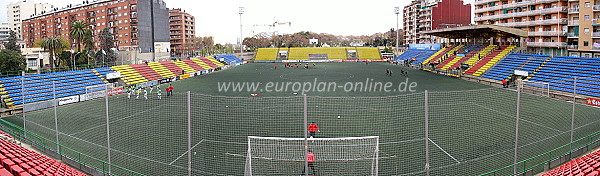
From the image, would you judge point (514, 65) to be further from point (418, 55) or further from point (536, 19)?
point (418, 55)

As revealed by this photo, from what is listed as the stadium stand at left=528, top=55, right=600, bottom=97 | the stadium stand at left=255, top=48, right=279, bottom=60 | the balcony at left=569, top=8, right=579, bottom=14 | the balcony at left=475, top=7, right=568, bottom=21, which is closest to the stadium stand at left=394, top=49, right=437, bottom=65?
the balcony at left=475, top=7, right=568, bottom=21

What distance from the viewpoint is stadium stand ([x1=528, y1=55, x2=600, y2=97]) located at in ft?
74.9

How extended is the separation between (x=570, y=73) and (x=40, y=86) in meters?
37.6

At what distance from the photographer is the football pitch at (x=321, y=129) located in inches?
418

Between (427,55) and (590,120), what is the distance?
148 feet

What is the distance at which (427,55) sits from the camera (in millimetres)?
59844

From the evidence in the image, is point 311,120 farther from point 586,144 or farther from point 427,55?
point 427,55

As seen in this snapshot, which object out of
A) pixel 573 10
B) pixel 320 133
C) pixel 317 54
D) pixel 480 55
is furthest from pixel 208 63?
pixel 573 10

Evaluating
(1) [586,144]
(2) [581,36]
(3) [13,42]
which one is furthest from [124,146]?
(3) [13,42]

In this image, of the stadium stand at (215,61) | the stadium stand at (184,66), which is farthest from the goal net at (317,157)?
the stadium stand at (215,61)

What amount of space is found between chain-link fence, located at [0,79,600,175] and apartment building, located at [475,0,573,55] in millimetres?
23089

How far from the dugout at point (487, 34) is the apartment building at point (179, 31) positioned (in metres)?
65.9

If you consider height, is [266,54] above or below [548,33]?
below

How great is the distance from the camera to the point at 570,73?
88.5ft
